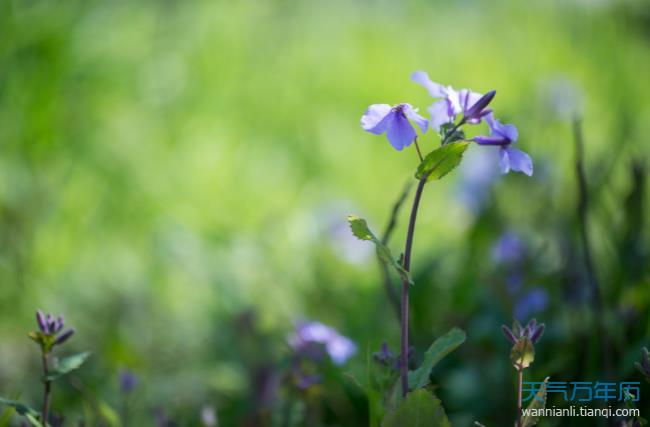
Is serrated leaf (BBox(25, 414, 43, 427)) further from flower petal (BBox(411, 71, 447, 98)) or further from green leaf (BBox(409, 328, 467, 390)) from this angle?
flower petal (BBox(411, 71, 447, 98))

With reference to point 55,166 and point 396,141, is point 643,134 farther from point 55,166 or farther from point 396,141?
point 396,141

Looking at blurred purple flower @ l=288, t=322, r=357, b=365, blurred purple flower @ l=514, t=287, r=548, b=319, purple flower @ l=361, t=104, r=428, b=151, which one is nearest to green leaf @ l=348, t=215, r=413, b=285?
purple flower @ l=361, t=104, r=428, b=151

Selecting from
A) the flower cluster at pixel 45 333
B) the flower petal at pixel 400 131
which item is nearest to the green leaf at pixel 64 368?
the flower cluster at pixel 45 333

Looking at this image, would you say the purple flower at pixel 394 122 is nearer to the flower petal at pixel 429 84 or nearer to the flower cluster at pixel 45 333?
the flower petal at pixel 429 84

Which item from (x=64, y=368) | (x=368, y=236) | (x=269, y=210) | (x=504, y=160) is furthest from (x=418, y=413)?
(x=269, y=210)

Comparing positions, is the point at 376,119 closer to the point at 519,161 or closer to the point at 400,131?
the point at 400,131

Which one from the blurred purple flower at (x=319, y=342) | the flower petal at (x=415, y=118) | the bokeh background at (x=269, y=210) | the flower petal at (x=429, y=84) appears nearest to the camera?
the flower petal at (x=415, y=118)

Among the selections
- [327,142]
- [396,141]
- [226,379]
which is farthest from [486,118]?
[327,142]
